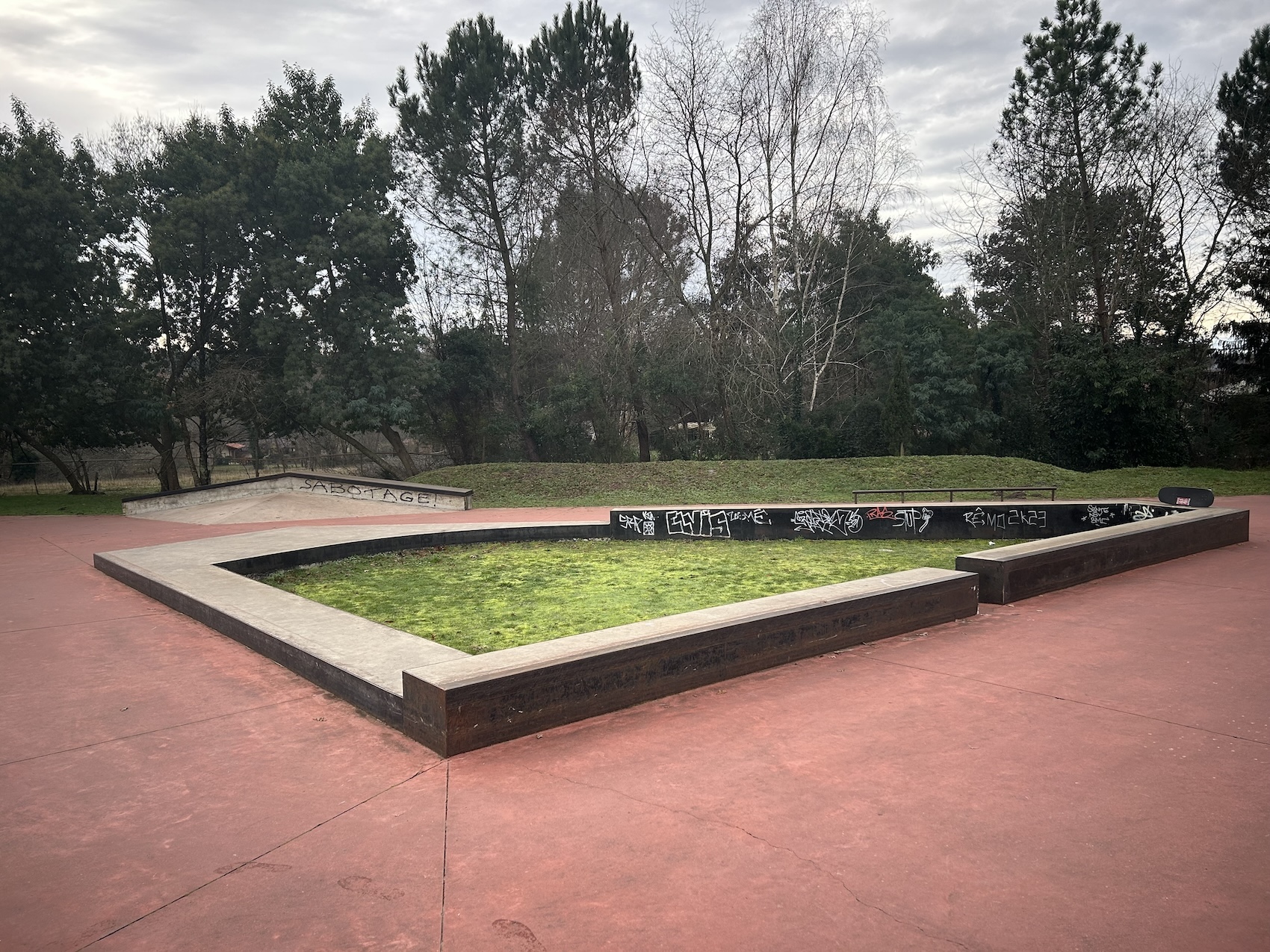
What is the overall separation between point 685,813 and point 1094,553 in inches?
269

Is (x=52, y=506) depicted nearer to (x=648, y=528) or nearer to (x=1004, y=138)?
(x=648, y=528)

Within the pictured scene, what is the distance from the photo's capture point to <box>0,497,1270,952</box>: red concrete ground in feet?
9.03

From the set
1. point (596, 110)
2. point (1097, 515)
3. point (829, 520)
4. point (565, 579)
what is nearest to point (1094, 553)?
point (1097, 515)

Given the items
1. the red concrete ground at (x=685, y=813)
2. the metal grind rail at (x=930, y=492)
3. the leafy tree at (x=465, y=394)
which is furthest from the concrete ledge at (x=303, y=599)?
the leafy tree at (x=465, y=394)

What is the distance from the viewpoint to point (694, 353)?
81.8 ft

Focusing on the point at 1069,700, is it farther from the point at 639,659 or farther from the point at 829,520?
the point at 829,520

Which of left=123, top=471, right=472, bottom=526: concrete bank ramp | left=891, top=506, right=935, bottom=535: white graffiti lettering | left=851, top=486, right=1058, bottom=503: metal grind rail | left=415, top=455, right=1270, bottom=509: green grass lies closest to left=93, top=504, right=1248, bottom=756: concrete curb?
left=891, top=506, right=935, bottom=535: white graffiti lettering

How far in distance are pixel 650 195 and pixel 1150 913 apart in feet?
86.1

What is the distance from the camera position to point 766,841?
327 cm

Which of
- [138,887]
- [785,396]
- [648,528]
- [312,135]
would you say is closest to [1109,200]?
[785,396]

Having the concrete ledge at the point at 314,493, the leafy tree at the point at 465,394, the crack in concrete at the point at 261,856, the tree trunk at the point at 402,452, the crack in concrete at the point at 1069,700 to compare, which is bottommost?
the crack in concrete at the point at 1069,700

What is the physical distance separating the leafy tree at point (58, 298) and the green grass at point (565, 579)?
16.4m

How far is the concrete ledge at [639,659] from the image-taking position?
4340mm

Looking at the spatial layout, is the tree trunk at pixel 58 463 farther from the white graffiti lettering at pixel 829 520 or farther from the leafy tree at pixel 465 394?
the white graffiti lettering at pixel 829 520
